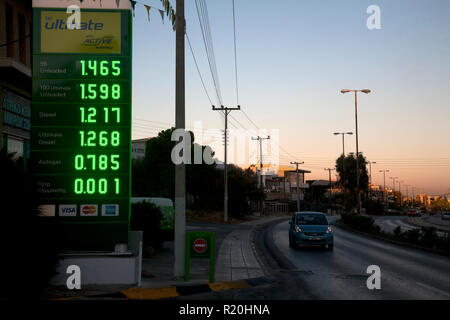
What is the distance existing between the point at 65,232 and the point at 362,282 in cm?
766

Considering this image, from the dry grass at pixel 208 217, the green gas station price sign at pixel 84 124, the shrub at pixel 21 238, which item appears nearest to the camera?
the shrub at pixel 21 238

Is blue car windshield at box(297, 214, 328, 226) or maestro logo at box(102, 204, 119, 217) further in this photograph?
blue car windshield at box(297, 214, 328, 226)

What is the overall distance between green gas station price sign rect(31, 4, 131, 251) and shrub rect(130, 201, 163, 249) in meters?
6.25

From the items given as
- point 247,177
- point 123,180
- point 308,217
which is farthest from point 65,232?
point 247,177

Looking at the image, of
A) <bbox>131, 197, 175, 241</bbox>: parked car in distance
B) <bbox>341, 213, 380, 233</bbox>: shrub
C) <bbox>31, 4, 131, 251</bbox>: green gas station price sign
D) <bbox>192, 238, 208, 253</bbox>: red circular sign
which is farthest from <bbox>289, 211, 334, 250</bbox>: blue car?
<bbox>31, 4, 131, 251</bbox>: green gas station price sign

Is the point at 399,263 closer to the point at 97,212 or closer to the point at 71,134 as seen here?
the point at 97,212

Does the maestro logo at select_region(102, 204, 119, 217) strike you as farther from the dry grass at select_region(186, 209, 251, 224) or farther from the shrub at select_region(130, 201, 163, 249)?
the dry grass at select_region(186, 209, 251, 224)

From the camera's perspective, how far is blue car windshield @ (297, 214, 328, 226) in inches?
906

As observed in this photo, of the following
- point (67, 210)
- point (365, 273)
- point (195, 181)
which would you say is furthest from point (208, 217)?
point (67, 210)

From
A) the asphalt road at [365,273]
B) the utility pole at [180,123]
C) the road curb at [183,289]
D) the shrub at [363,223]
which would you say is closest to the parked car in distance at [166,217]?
the asphalt road at [365,273]

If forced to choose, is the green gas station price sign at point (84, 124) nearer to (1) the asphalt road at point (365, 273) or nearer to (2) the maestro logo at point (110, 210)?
(2) the maestro logo at point (110, 210)

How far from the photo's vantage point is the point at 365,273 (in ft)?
46.5

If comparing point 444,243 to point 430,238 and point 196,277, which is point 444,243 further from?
point 196,277

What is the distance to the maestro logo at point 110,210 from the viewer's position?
37.1 feet
